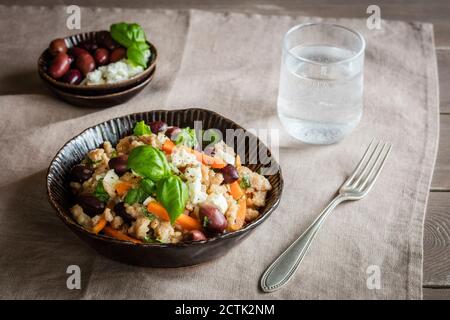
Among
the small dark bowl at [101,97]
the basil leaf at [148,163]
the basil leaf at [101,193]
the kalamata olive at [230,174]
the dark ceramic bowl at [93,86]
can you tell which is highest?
the basil leaf at [148,163]

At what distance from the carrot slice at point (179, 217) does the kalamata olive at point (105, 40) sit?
1408mm

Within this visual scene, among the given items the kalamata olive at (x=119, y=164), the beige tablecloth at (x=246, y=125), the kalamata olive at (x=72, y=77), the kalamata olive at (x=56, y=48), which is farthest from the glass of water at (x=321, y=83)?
the kalamata olive at (x=56, y=48)

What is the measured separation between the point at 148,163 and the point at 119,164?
0.17m

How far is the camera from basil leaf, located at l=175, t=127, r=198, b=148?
7.89 feet

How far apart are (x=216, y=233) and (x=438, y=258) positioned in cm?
86

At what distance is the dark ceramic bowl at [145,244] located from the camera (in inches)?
79.4

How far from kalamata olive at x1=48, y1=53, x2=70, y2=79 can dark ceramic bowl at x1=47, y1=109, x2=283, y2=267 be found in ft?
2.13

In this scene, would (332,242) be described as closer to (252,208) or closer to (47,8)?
(252,208)

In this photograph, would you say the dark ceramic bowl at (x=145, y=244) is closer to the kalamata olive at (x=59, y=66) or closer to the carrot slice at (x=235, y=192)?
the carrot slice at (x=235, y=192)

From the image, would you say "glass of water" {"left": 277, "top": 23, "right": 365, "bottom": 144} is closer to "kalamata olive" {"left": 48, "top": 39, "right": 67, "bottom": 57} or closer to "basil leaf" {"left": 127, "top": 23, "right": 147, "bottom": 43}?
"basil leaf" {"left": 127, "top": 23, "right": 147, "bottom": 43}

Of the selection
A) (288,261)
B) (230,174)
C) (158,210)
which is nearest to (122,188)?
(158,210)

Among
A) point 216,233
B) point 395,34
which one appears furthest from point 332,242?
point 395,34

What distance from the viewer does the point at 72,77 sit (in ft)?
10.1

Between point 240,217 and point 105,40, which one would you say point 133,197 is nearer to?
point 240,217
